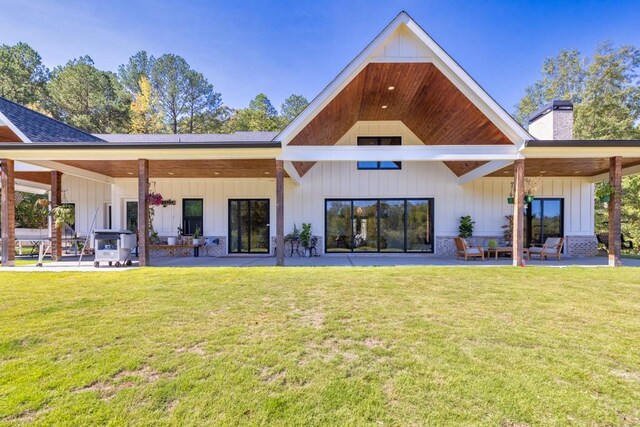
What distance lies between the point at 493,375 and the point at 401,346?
82 cm

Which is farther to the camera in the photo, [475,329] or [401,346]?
[475,329]

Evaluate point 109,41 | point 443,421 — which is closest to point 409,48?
point 443,421

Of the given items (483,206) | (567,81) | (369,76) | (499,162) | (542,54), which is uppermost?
(542,54)

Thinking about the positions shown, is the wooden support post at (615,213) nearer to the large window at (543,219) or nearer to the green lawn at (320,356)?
the green lawn at (320,356)

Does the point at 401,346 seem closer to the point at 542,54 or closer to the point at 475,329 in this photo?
the point at 475,329

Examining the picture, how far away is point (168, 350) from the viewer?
288 centimetres

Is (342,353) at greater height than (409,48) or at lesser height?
lesser

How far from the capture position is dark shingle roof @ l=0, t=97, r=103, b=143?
8602mm

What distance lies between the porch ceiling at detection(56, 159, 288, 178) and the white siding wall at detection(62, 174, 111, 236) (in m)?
1.41

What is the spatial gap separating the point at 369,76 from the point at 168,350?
7.96 meters

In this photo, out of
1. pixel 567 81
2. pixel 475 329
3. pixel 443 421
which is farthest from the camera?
pixel 567 81

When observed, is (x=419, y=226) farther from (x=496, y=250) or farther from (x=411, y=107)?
(x=411, y=107)

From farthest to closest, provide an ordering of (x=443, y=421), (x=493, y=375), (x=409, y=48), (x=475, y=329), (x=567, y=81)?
1. (x=567, y=81)
2. (x=409, y=48)
3. (x=475, y=329)
4. (x=493, y=375)
5. (x=443, y=421)

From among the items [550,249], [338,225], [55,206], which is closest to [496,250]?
[550,249]
